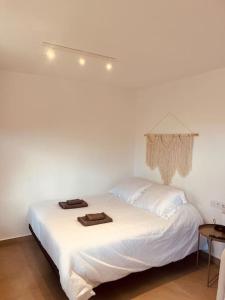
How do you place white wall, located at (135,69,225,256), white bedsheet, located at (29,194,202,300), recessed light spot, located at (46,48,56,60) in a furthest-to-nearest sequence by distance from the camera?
white wall, located at (135,69,225,256)
recessed light spot, located at (46,48,56,60)
white bedsheet, located at (29,194,202,300)

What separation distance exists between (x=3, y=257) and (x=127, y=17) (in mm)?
3031

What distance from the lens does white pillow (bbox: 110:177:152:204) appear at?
3598 mm

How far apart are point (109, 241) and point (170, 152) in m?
1.78

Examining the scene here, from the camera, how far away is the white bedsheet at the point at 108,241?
2.21 metres

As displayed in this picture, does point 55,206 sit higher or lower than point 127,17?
lower

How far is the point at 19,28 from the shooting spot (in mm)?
1969

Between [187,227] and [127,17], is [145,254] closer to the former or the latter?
[187,227]

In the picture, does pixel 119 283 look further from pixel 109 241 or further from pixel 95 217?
pixel 95 217

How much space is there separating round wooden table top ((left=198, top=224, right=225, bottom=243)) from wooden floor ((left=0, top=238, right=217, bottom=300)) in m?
0.52

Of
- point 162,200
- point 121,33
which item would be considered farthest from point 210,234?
point 121,33

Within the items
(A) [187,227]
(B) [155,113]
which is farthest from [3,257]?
(B) [155,113]

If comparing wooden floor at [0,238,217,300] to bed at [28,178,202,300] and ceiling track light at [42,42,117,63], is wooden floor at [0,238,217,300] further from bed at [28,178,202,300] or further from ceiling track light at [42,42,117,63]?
ceiling track light at [42,42,117,63]

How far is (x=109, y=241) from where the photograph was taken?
2416 mm

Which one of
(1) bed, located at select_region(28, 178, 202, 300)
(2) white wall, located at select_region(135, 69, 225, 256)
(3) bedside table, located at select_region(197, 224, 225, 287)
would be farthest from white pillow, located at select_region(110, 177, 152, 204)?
(3) bedside table, located at select_region(197, 224, 225, 287)
